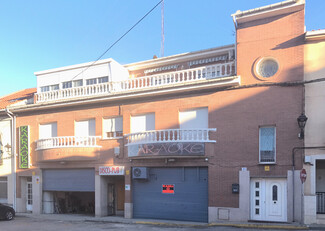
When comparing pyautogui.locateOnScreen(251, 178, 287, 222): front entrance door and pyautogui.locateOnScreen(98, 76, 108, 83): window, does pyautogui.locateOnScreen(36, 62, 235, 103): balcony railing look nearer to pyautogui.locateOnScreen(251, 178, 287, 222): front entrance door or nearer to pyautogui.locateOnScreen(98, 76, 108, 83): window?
pyautogui.locateOnScreen(98, 76, 108, 83): window

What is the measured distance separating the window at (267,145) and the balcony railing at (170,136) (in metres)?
2.16

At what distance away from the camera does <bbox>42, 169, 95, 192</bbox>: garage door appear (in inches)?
623

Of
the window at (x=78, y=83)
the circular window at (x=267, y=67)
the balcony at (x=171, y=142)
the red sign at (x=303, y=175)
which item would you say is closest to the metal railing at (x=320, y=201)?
the red sign at (x=303, y=175)

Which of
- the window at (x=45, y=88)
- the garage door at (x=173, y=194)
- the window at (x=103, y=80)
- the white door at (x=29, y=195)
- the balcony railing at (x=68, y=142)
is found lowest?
the white door at (x=29, y=195)

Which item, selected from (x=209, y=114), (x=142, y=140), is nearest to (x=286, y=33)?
(x=209, y=114)

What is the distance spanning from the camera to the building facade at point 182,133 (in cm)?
1209

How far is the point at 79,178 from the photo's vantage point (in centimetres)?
1609

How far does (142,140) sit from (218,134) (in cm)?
369

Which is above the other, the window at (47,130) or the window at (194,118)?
the window at (194,118)

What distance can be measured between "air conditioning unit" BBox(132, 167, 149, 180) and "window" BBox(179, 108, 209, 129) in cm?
287

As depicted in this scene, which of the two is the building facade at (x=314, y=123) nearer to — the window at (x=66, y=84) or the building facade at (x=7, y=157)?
the window at (x=66, y=84)

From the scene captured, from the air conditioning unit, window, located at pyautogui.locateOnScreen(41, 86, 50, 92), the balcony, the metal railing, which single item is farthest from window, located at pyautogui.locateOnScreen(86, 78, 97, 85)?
the metal railing

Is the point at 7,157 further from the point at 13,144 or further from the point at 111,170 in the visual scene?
the point at 111,170

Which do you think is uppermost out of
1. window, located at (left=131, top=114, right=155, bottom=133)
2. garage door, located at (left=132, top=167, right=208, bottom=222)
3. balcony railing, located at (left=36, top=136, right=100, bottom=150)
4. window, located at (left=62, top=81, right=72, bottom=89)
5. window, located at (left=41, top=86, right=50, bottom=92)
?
window, located at (left=62, top=81, right=72, bottom=89)
